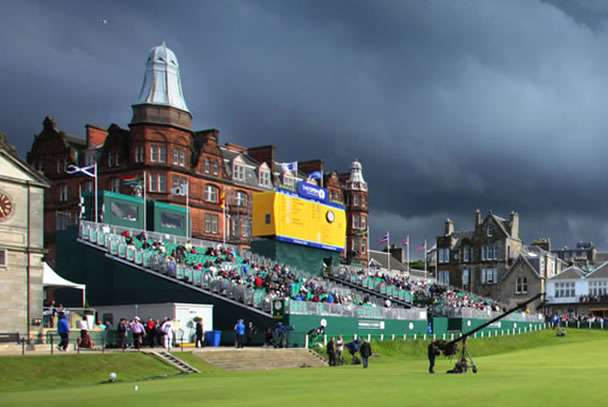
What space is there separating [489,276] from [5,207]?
252ft

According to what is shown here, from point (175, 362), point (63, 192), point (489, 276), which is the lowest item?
point (175, 362)

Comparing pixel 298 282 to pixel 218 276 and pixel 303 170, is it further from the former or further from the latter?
pixel 303 170

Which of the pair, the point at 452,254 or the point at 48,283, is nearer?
the point at 48,283

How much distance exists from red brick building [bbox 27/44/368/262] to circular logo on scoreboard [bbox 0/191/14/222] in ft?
109

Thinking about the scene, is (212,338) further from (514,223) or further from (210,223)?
(514,223)

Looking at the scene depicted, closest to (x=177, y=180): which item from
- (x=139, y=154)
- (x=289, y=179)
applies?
(x=139, y=154)

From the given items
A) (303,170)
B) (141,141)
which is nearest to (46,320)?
(141,141)

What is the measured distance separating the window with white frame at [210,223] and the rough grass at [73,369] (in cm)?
4462

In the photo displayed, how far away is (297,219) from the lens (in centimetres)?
6669

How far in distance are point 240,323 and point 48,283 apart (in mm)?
10442

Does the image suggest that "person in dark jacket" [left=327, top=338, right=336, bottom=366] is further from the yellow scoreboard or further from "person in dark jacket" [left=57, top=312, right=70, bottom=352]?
the yellow scoreboard

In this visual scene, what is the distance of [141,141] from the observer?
75.4m

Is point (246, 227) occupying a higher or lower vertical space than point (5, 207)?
higher

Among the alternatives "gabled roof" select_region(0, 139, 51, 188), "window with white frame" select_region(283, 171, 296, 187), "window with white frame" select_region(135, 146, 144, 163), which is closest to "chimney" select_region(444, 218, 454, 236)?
"window with white frame" select_region(283, 171, 296, 187)
